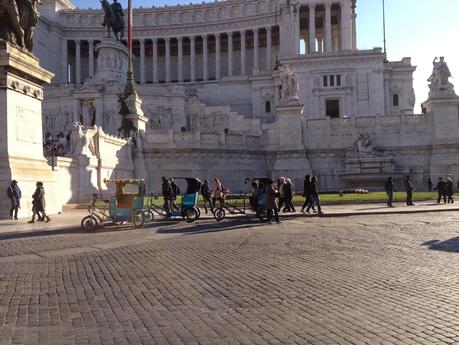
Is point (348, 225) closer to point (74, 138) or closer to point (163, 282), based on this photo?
point (163, 282)

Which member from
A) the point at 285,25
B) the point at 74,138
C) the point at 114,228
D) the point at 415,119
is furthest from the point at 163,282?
the point at 285,25

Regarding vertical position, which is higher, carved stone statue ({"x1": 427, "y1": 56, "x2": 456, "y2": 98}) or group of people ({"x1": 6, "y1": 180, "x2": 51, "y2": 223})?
carved stone statue ({"x1": 427, "y1": 56, "x2": 456, "y2": 98})

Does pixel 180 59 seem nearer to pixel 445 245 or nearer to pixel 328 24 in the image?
pixel 328 24

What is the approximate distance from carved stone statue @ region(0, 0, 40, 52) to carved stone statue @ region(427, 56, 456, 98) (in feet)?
111

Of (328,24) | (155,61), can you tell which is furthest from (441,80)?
(155,61)

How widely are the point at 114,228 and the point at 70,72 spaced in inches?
3450

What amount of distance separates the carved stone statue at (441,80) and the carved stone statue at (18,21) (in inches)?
1336

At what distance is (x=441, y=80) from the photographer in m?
42.3

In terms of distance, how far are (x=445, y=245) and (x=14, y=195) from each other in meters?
13.3

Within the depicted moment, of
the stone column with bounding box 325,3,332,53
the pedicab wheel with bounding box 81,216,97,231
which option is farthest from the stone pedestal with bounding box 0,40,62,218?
the stone column with bounding box 325,3,332,53

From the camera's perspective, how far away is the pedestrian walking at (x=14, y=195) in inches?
645

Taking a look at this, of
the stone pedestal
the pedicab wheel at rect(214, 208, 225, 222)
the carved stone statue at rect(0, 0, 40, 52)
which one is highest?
the carved stone statue at rect(0, 0, 40, 52)

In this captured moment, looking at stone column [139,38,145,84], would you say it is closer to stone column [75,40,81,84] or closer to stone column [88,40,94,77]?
stone column [88,40,94,77]

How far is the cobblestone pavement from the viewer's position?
18.5 ft
